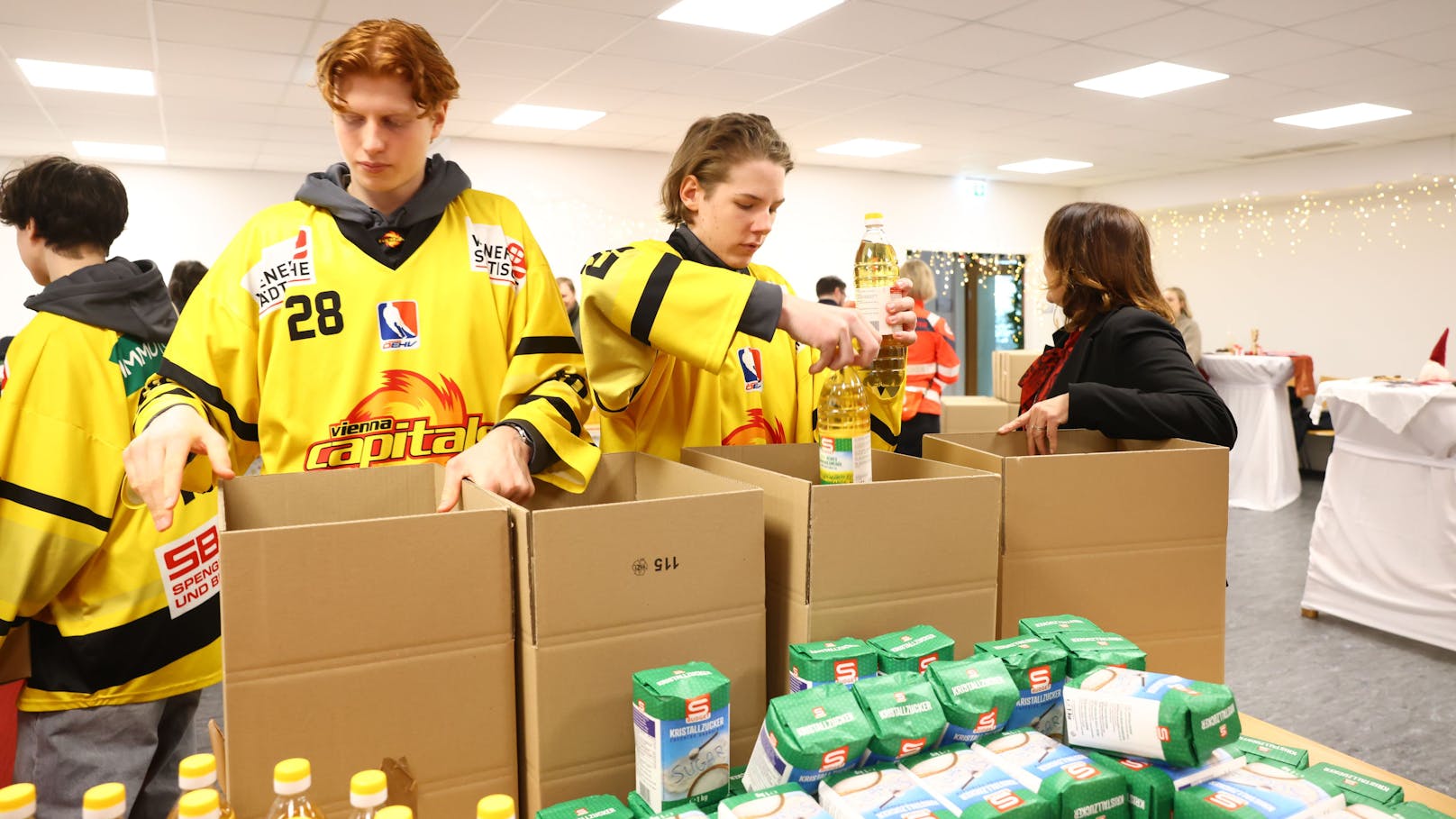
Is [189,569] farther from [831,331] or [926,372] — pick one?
[926,372]

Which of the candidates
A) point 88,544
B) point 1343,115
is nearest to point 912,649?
point 88,544

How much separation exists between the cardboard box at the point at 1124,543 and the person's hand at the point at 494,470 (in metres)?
0.59

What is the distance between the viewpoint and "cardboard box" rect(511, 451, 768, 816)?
0.93m

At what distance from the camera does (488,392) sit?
1.45 m

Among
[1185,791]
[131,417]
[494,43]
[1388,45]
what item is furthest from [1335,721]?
[494,43]

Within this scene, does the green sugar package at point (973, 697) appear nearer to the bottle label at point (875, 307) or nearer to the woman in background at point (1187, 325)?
the bottle label at point (875, 307)

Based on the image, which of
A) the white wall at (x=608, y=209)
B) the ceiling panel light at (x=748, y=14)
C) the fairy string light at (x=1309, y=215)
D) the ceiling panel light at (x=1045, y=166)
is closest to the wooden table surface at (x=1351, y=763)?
the ceiling panel light at (x=748, y=14)

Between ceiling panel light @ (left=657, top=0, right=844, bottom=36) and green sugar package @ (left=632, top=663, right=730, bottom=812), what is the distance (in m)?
4.40

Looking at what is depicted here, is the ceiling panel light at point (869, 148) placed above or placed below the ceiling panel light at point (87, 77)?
above

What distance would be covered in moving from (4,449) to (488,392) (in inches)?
35.5

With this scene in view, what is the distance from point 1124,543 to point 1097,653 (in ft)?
1.02

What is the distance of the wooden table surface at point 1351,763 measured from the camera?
1.01 metres

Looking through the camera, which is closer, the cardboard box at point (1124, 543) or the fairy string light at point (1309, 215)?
the cardboard box at point (1124, 543)

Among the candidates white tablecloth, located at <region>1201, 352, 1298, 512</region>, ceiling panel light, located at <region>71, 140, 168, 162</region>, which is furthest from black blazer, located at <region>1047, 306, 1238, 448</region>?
ceiling panel light, located at <region>71, 140, 168, 162</region>
